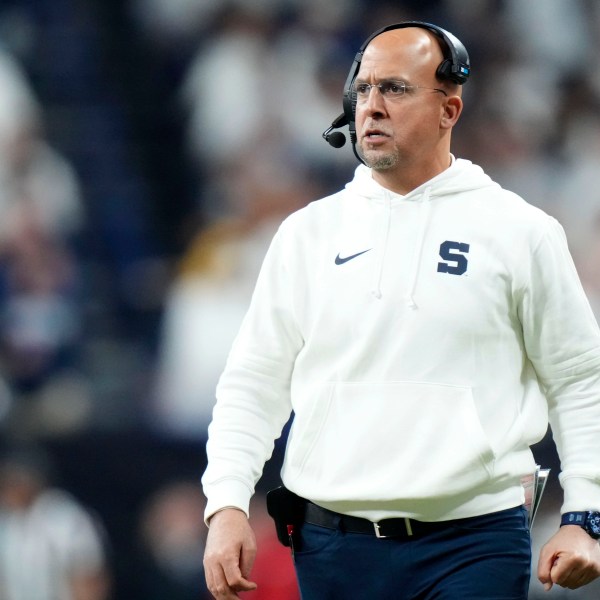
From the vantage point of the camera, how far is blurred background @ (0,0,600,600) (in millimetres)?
5887

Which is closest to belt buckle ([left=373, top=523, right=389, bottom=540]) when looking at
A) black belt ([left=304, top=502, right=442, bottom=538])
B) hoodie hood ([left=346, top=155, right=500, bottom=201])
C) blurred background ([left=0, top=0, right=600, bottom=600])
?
black belt ([left=304, top=502, right=442, bottom=538])

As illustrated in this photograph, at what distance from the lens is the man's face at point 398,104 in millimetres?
2805

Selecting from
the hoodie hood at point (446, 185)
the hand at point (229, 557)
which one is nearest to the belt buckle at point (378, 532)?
the hand at point (229, 557)

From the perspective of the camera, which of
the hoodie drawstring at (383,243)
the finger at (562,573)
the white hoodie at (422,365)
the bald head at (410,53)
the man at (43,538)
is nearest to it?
the finger at (562,573)

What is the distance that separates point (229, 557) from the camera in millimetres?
2559

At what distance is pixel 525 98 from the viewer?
7.09m

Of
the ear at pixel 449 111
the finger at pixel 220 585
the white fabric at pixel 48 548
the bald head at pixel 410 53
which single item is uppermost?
the bald head at pixel 410 53

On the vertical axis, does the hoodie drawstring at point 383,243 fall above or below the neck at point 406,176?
below

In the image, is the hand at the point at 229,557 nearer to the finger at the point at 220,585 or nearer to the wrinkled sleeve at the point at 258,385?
the finger at the point at 220,585

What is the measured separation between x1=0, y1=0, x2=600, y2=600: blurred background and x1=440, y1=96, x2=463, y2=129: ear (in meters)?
2.83

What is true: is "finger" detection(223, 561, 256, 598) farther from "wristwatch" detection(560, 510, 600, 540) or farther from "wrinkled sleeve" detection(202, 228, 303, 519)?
"wristwatch" detection(560, 510, 600, 540)

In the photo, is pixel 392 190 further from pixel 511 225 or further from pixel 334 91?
pixel 334 91

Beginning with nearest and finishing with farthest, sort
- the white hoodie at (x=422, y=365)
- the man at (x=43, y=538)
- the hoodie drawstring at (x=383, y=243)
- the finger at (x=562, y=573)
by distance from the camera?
the finger at (x=562, y=573) → the white hoodie at (x=422, y=365) → the hoodie drawstring at (x=383, y=243) → the man at (x=43, y=538)

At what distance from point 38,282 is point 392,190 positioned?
3.74m
